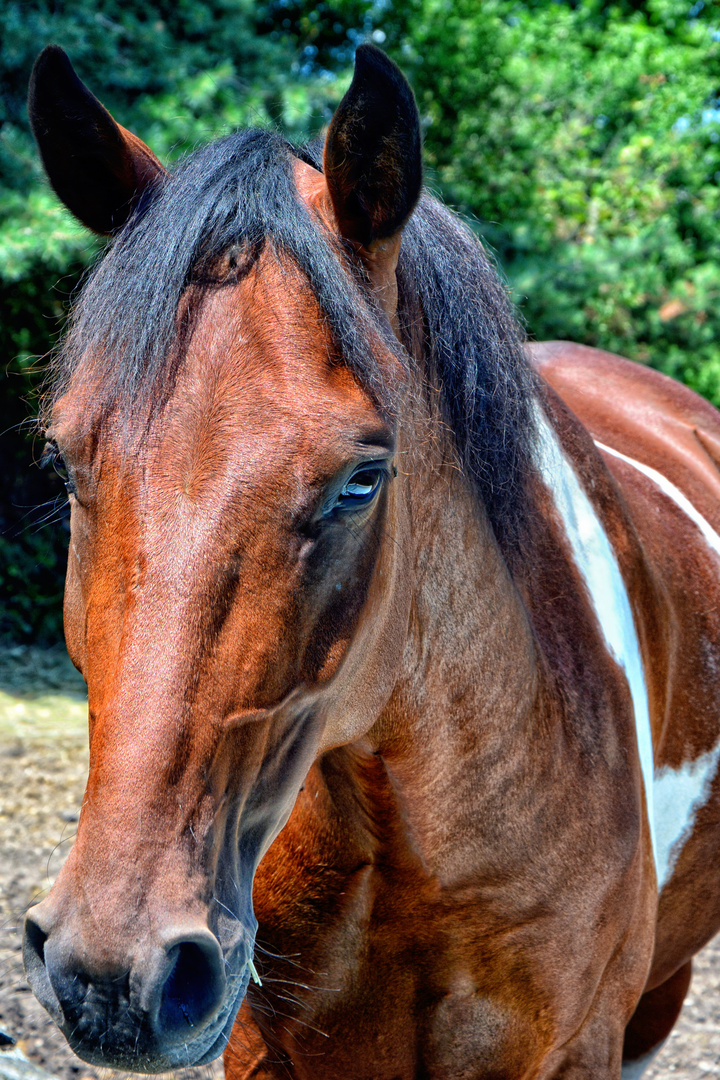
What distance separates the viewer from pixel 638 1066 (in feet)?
10.0

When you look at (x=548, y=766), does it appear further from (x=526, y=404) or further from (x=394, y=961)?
(x=526, y=404)

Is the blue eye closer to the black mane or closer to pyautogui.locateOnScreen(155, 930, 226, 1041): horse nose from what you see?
the black mane

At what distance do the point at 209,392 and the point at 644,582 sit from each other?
139cm

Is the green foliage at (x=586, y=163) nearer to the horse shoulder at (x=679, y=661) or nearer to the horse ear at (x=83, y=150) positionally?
the horse shoulder at (x=679, y=661)

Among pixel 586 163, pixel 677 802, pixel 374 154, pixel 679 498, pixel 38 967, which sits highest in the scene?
pixel 374 154

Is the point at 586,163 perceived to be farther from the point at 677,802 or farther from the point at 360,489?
the point at 360,489

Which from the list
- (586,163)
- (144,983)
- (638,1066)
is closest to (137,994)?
(144,983)

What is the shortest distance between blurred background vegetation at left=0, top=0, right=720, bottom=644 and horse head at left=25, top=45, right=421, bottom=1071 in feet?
10.8

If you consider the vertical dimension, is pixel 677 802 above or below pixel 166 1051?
below

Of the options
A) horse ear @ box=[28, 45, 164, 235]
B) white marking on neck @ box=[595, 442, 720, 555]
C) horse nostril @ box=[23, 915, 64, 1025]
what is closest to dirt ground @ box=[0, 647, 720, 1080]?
horse nostril @ box=[23, 915, 64, 1025]

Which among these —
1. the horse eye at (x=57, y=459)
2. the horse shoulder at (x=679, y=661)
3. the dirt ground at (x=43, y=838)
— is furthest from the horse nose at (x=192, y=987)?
the horse shoulder at (x=679, y=661)

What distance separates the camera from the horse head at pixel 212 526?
1177 millimetres

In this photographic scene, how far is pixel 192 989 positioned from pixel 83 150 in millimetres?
1334

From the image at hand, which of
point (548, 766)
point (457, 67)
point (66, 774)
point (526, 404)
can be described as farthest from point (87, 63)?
point (548, 766)
